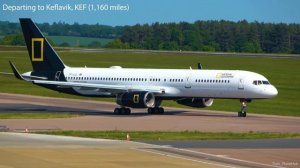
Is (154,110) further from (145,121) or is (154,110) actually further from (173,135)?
(173,135)

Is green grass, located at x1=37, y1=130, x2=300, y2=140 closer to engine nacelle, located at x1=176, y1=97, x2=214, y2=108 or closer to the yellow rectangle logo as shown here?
engine nacelle, located at x1=176, y1=97, x2=214, y2=108

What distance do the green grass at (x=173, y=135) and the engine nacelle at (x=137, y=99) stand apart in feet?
→ 44.8

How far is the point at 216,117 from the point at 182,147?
68.6ft

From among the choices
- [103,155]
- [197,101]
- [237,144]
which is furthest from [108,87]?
[103,155]

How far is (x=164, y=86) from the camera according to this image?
6719 cm

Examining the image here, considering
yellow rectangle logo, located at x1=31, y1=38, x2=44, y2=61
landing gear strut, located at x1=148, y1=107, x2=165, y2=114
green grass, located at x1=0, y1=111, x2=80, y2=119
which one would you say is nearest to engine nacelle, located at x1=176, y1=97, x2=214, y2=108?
landing gear strut, located at x1=148, y1=107, x2=165, y2=114

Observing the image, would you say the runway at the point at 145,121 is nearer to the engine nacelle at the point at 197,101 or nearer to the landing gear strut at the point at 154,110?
the landing gear strut at the point at 154,110

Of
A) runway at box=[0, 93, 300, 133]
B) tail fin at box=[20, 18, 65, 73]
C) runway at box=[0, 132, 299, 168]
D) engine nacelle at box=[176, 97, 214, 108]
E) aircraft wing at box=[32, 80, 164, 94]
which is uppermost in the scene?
tail fin at box=[20, 18, 65, 73]

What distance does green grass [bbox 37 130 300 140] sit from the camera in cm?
4837

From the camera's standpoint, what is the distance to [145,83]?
68.2 metres

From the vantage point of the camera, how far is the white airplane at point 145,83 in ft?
211

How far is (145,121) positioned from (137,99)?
5.35 meters

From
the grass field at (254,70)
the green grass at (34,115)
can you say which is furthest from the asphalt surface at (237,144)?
the grass field at (254,70)

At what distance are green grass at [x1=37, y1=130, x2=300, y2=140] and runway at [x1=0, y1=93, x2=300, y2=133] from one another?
2.83 m
